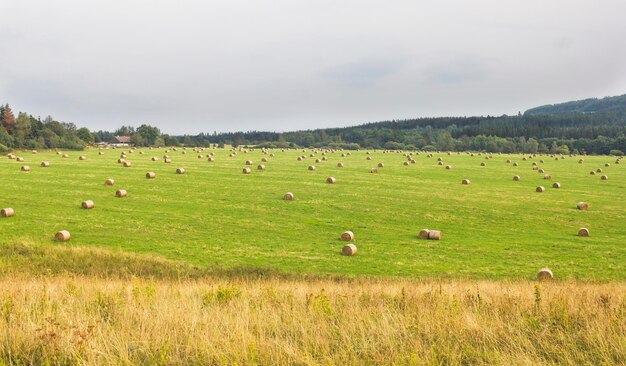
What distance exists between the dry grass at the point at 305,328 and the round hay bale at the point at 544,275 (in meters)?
6.57

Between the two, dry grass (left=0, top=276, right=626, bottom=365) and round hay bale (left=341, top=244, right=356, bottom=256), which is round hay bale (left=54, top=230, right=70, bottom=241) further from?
round hay bale (left=341, top=244, right=356, bottom=256)

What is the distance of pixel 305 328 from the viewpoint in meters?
10.4

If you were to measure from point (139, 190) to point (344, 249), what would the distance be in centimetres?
2255

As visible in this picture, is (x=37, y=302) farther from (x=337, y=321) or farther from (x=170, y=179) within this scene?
(x=170, y=179)

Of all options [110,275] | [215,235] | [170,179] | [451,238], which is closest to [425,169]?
[170,179]

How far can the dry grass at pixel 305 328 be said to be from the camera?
8797 mm

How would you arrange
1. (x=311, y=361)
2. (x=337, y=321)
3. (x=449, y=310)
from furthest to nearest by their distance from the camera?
(x=449, y=310)
(x=337, y=321)
(x=311, y=361)

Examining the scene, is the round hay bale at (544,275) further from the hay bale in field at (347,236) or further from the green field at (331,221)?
the hay bale in field at (347,236)

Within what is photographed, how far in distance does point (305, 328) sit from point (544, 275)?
13992 mm

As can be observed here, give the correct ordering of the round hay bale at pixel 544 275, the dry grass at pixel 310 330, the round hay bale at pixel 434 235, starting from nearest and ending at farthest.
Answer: the dry grass at pixel 310 330, the round hay bale at pixel 544 275, the round hay bale at pixel 434 235

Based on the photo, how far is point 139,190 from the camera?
1591 inches

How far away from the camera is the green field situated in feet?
76.7

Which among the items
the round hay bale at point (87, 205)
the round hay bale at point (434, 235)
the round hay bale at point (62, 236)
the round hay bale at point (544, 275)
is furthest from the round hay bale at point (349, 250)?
the round hay bale at point (87, 205)

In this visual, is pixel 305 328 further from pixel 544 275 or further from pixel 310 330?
pixel 544 275
